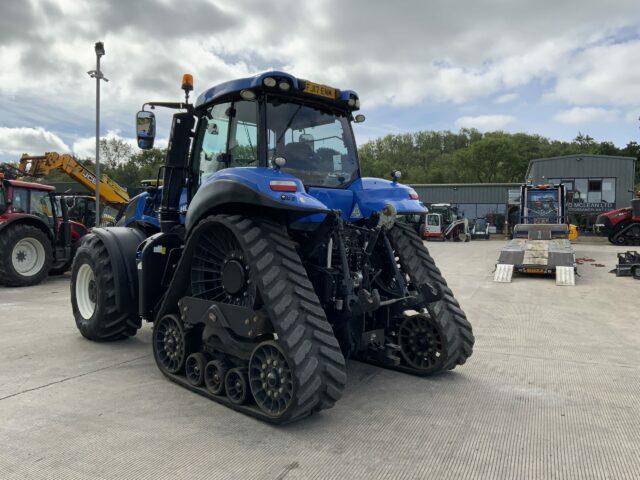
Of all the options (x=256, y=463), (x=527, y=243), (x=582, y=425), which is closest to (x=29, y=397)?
(x=256, y=463)

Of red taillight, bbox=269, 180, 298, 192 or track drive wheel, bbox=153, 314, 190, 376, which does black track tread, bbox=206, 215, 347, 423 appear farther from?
track drive wheel, bbox=153, 314, 190, 376

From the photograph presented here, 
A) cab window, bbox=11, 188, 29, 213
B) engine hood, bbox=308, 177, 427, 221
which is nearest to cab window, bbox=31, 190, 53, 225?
cab window, bbox=11, 188, 29, 213

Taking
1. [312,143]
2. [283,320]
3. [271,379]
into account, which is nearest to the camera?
[283,320]

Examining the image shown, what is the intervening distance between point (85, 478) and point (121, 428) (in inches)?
25.6

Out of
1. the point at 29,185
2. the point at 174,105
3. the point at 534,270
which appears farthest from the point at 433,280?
the point at 29,185

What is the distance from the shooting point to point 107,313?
209 inches

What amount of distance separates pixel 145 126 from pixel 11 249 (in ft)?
22.2

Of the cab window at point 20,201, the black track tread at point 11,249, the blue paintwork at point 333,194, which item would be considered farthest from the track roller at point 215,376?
the cab window at point 20,201

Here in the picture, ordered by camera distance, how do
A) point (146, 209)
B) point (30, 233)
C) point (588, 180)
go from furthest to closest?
point (588, 180), point (30, 233), point (146, 209)

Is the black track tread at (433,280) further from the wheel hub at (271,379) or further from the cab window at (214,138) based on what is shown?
the cab window at (214,138)

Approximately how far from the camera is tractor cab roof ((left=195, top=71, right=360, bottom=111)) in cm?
393

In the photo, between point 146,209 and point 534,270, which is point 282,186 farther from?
point 534,270

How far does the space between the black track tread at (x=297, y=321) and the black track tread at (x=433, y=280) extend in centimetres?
139

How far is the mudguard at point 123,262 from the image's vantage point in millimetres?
5199
